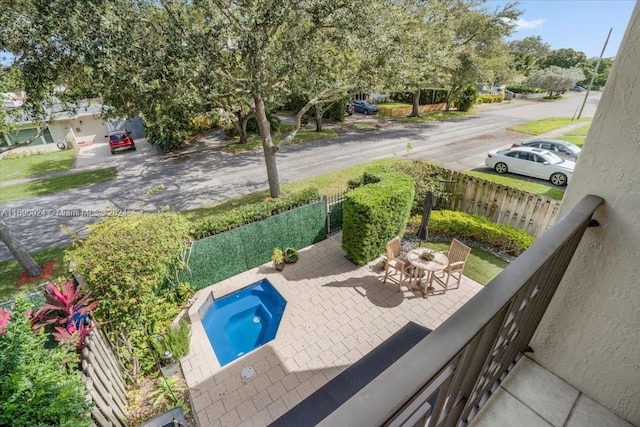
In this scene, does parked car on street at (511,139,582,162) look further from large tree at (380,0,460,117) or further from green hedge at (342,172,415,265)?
green hedge at (342,172,415,265)

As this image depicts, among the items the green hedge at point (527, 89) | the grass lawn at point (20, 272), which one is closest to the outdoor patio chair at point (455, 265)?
the grass lawn at point (20, 272)

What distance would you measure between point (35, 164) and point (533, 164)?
30.5 meters

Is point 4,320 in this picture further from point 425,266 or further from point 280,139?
point 280,139

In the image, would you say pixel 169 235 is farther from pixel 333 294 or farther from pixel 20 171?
pixel 20 171

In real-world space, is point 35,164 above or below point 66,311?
below

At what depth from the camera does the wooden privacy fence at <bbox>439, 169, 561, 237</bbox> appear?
855 cm

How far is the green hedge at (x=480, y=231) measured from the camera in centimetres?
850

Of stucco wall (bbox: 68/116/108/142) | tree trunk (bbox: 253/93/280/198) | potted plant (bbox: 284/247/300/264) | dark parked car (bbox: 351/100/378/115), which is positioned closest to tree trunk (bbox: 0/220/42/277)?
potted plant (bbox: 284/247/300/264)

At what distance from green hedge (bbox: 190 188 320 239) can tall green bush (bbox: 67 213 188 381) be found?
1.21 meters

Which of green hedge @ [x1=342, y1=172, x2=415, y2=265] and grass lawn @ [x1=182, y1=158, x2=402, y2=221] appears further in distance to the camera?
grass lawn @ [x1=182, y1=158, x2=402, y2=221]

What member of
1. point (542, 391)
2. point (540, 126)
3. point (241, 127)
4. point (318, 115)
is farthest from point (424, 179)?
point (540, 126)

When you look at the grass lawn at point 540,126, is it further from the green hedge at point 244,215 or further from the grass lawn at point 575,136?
the green hedge at point 244,215

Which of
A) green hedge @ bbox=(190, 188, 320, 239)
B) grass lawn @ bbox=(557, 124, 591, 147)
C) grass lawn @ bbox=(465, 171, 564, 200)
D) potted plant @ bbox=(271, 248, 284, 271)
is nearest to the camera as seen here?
green hedge @ bbox=(190, 188, 320, 239)

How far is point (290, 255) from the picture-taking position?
8.71 meters
